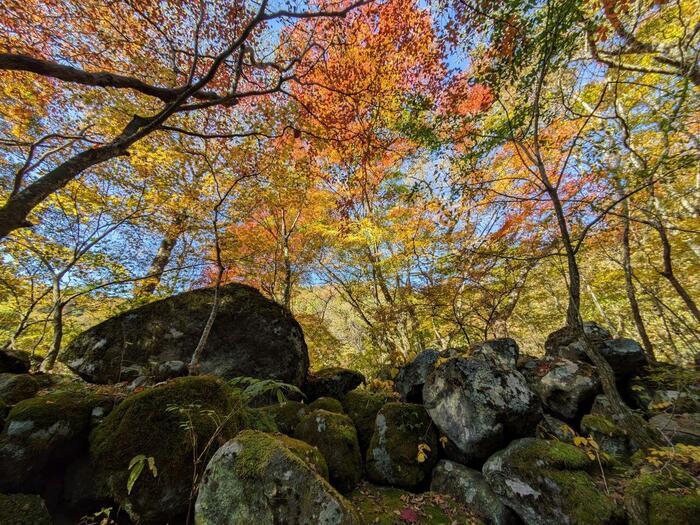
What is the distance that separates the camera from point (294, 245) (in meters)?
13.4

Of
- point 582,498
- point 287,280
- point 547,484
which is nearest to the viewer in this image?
point 582,498

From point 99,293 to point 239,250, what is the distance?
204 inches

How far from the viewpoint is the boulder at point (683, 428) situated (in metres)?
4.34

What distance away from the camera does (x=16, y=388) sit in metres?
3.80

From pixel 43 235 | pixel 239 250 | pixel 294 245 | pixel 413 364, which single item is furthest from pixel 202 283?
pixel 413 364

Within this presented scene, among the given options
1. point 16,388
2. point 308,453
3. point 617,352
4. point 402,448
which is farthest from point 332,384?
point 617,352

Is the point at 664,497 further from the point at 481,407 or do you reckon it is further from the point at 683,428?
the point at 683,428

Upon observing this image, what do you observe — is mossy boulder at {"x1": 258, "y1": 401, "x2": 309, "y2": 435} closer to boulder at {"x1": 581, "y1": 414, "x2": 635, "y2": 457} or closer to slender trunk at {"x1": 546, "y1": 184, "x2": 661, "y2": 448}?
slender trunk at {"x1": 546, "y1": 184, "x2": 661, "y2": 448}

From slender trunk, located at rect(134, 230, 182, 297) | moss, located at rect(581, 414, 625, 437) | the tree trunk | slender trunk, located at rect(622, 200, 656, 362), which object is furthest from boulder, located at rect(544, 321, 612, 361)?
slender trunk, located at rect(134, 230, 182, 297)

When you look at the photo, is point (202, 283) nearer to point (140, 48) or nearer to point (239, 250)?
point (239, 250)

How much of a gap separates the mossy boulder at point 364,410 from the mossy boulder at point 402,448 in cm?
37

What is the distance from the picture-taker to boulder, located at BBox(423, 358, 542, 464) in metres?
4.21

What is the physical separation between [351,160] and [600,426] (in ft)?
33.3

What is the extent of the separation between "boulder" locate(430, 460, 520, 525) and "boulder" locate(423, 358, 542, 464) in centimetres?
25
